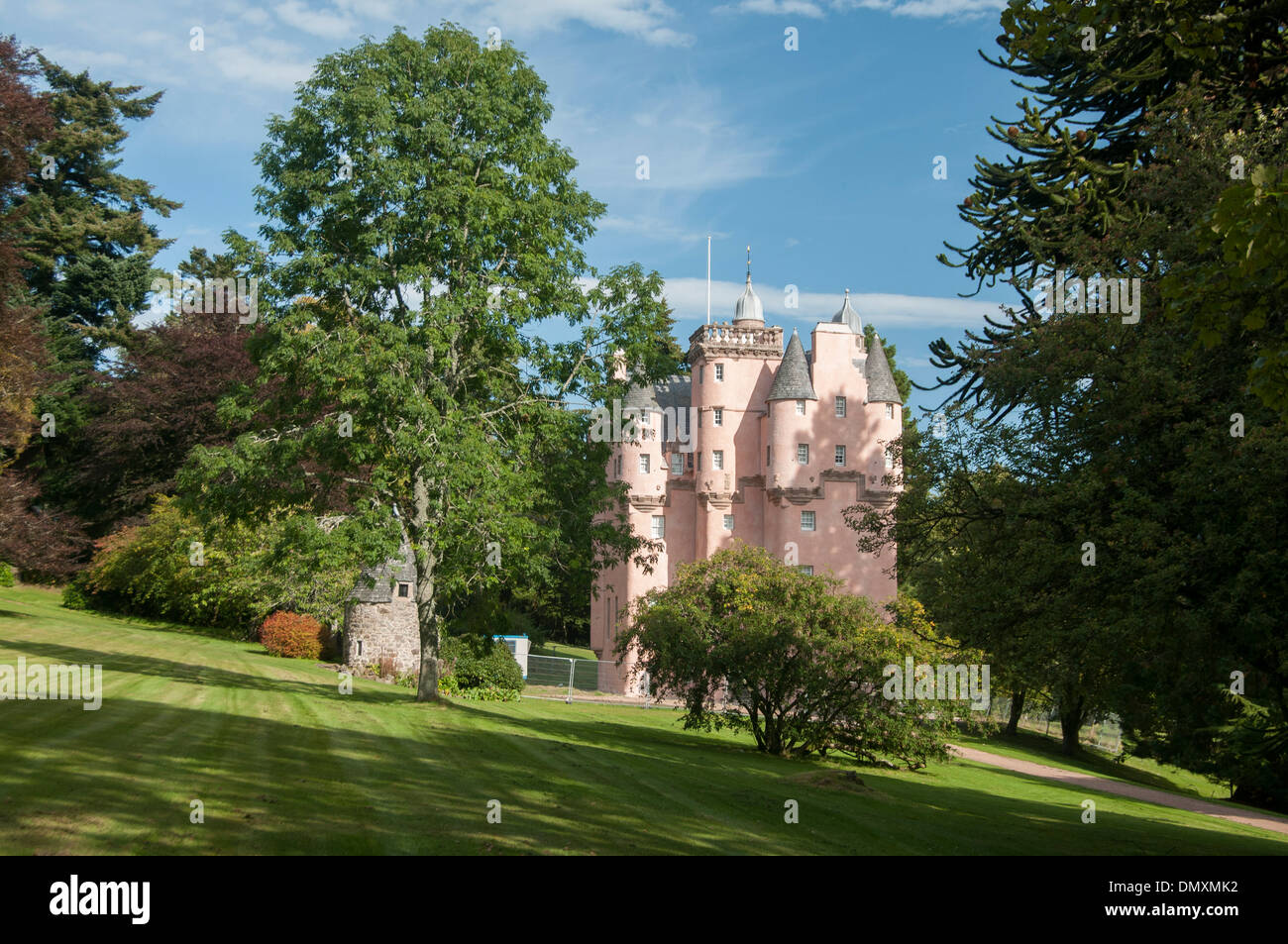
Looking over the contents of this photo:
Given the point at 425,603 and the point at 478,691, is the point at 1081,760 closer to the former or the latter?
the point at 478,691

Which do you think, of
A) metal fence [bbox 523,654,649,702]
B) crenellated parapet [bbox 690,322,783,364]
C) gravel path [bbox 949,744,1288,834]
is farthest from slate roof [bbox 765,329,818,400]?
gravel path [bbox 949,744,1288,834]

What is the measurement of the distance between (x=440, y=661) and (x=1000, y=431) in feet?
64.9

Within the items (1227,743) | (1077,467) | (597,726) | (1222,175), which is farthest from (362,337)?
(1227,743)

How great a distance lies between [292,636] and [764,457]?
2578 centimetres

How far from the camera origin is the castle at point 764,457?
163 ft

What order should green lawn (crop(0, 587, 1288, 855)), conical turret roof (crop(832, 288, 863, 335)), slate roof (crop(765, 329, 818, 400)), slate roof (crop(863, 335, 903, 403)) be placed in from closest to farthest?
green lawn (crop(0, 587, 1288, 855)) < slate roof (crop(765, 329, 818, 400)) < slate roof (crop(863, 335, 903, 403)) < conical turret roof (crop(832, 288, 863, 335))

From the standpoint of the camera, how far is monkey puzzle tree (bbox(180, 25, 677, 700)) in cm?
1972

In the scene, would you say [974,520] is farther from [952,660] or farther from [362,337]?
[362,337]

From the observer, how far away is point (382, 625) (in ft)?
111

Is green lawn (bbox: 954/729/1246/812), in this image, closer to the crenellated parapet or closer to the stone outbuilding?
the stone outbuilding

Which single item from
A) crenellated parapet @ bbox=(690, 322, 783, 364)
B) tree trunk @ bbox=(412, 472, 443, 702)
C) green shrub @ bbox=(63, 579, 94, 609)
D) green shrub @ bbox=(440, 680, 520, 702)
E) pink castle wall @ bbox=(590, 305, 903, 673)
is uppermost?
crenellated parapet @ bbox=(690, 322, 783, 364)

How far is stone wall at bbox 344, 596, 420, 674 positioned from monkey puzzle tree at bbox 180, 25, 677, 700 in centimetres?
1161

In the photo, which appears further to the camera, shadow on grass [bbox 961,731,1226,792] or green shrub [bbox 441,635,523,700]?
shadow on grass [bbox 961,731,1226,792]

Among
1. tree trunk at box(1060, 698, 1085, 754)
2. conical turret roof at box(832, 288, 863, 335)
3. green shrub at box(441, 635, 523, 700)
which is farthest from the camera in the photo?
conical turret roof at box(832, 288, 863, 335)
